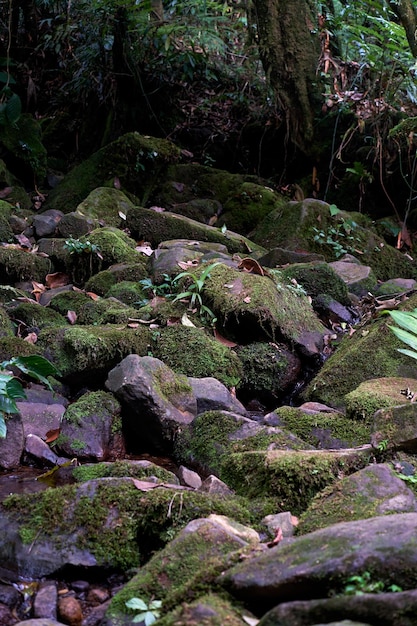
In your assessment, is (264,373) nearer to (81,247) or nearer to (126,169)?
(81,247)

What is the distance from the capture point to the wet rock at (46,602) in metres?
2.15

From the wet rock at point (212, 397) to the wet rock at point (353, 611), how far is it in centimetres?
252

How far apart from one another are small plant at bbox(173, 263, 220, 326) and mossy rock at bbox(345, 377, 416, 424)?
1.57 metres

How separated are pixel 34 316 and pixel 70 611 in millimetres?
3166

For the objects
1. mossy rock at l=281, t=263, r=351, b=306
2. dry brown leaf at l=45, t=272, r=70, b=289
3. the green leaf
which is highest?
the green leaf

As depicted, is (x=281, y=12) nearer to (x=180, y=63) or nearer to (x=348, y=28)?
(x=348, y=28)

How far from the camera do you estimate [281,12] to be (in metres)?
9.36

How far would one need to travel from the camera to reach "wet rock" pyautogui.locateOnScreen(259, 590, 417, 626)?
142 centimetres

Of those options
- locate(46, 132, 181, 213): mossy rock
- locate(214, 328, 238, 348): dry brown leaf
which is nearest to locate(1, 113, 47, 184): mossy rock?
locate(46, 132, 181, 213): mossy rock

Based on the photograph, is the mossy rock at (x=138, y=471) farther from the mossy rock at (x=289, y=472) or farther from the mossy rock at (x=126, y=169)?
the mossy rock at (x=126, y=169)

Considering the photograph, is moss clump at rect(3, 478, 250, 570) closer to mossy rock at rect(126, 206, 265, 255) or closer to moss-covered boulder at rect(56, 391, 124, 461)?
moss-covered boulder at rect(56, 391, 124, 461)

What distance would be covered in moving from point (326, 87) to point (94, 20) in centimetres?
371

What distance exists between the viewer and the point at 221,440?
3.49m

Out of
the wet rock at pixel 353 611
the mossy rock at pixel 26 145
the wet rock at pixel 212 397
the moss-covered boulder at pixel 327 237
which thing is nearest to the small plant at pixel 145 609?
the wet rock at pixel 353 611
